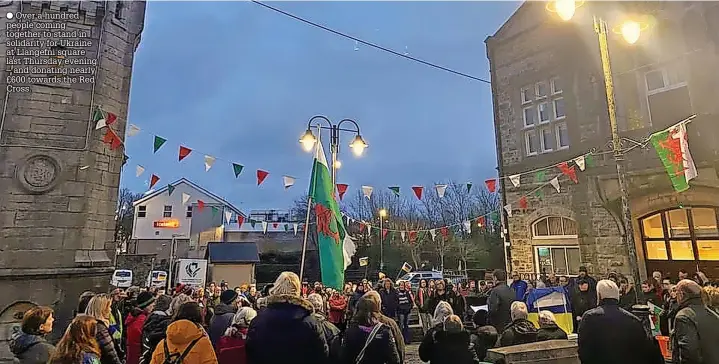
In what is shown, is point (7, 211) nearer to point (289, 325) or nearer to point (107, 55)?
point (107, 55)

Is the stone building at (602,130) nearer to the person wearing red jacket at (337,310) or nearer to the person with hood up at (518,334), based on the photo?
the person with hood up at (518,334)

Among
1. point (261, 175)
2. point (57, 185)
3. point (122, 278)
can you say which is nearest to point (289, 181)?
point (261, 175)

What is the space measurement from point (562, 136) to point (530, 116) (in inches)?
46.7

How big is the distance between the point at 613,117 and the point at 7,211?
10.4 m

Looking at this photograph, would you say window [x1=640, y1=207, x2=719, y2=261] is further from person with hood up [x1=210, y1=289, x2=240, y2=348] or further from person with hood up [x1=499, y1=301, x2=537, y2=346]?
person with hood up [x1=210, y1=289, x2=240, y2=348]

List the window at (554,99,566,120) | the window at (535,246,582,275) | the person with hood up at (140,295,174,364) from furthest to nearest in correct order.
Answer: the window at (554,99,566,120) < the window at (535,246,582,275) < the person with hood up at (140,295,174,364)

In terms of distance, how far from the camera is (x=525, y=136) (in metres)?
13.0

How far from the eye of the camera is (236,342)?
Result: 352 centimetres

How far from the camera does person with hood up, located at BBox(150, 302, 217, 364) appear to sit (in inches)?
117

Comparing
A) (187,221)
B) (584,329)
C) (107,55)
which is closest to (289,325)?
(584,329)

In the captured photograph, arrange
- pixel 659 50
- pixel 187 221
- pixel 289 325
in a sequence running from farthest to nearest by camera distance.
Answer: pixel 187 221 < pixel 659 50 < pixel 289 325

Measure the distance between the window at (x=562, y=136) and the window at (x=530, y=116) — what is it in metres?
0.75

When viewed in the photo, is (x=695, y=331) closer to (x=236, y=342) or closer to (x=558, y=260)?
(x=236, y=342)

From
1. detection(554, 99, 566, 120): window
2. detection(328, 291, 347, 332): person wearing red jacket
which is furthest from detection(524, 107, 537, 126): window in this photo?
detection(328, 291, 347, 332): person wearing red jacket
